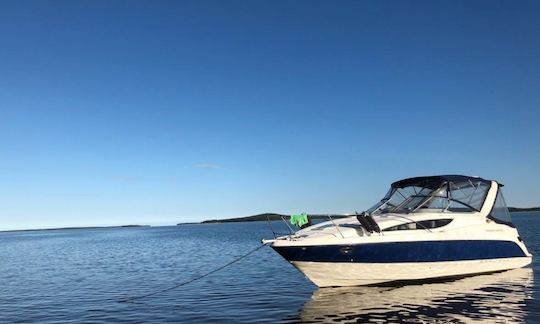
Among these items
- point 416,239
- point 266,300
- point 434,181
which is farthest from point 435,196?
point 266,300

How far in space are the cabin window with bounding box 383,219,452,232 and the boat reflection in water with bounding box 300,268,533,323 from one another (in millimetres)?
2127

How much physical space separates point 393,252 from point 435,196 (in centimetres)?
398

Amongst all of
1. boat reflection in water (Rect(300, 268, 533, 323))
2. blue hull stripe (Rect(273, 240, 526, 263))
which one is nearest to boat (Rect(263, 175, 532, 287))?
blue hull stripe (Rect(273, 240, 526, 263))

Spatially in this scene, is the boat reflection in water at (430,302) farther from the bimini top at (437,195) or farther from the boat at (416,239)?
the bimini top at (437,195)

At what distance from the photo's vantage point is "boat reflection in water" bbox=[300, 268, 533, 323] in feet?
42.6

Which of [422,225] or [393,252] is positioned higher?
[422,225]

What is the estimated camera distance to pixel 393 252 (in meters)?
16.1

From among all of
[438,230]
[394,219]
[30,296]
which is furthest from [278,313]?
[30,296]

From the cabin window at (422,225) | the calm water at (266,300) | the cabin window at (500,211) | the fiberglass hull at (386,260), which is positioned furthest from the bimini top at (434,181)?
the calm water at (266,300)

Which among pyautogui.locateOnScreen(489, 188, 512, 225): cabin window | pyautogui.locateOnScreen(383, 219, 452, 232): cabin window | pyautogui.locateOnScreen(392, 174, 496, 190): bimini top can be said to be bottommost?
pyautogui.locateOnScreen(383, 219, 452, 232): cabin window

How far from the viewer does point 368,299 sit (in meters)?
15.0

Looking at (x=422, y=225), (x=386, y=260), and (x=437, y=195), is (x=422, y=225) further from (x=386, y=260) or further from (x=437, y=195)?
(x=437, y=195)

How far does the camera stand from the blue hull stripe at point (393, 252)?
15.6 m

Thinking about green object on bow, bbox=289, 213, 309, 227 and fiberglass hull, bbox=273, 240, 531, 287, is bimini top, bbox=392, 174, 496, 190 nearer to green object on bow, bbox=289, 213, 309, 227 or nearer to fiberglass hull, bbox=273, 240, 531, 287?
fiberglass hull, bbox=273, 240, 531, 287
